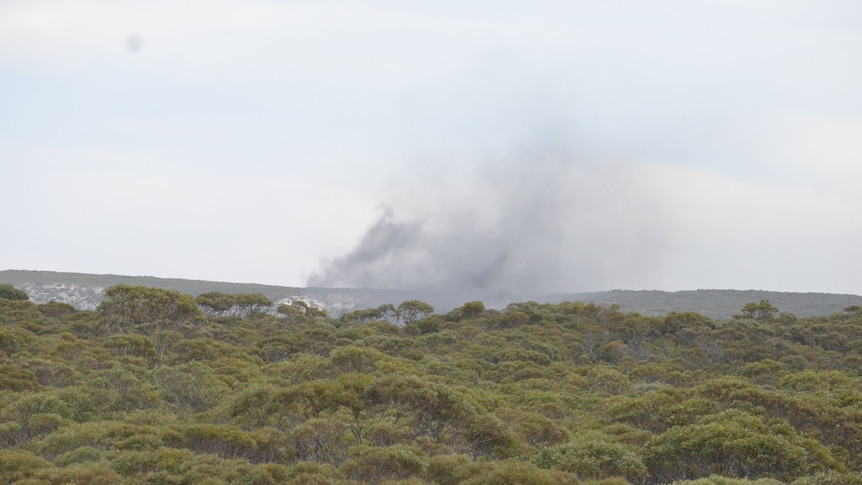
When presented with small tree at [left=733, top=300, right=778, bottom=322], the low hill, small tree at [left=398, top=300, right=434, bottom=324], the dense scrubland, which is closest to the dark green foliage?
the dense scrubland

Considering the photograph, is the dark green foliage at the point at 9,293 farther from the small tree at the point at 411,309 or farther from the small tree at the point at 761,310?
the small tree at the point at 761,310

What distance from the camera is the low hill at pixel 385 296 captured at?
485 feet

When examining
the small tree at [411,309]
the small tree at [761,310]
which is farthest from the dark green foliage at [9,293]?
the small tree at [761,310]

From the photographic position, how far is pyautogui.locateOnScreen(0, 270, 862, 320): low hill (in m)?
148

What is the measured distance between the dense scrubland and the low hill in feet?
311

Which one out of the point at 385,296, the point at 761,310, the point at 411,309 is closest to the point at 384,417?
the point at 411,309

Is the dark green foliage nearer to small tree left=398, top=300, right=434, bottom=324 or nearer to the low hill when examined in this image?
small tree left=398, top=300, right=434, bottom=324

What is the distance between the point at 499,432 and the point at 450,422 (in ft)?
5.18


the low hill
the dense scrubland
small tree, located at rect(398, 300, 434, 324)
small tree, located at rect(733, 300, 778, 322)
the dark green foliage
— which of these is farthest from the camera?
the low hill

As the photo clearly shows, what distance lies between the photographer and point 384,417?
26406mm

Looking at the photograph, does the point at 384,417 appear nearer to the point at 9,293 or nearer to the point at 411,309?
the point at 411,309

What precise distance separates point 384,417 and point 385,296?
14143 cm

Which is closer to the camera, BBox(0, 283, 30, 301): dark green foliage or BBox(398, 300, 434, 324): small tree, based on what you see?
BBox(0, 283, 30, 301): dark green foliage

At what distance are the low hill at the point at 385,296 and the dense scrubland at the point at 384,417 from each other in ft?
311
